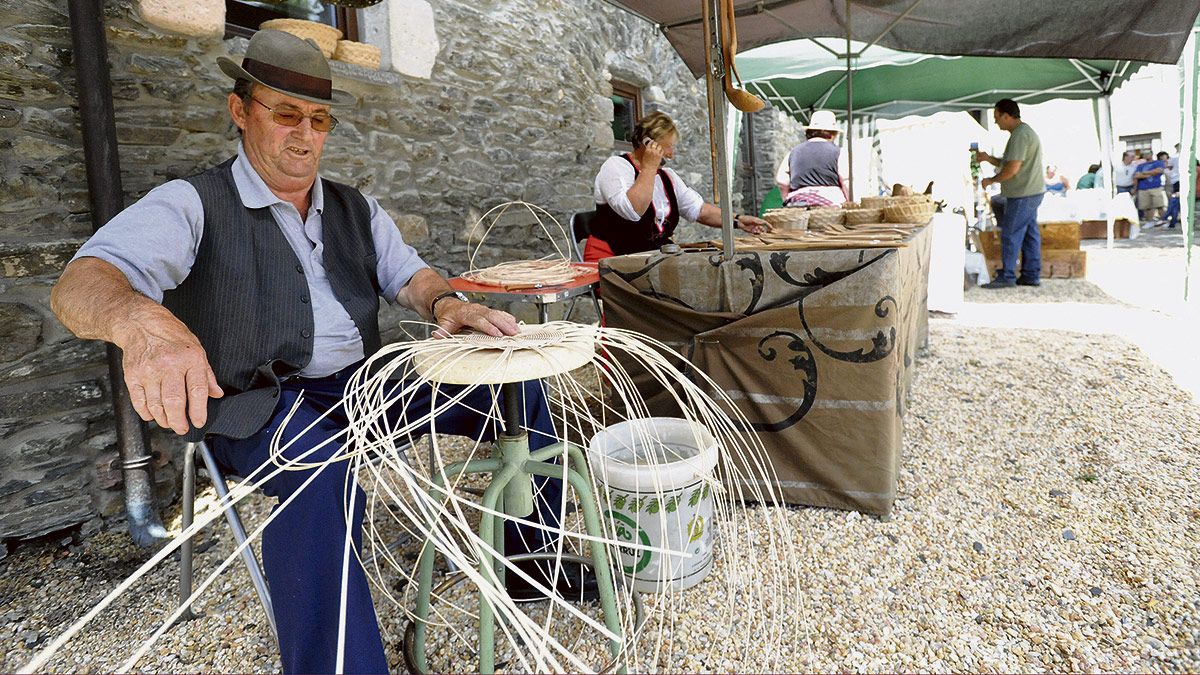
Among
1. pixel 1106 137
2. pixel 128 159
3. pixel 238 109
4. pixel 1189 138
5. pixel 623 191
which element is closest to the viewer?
pixel 238 109

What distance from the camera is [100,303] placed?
42.1 inches

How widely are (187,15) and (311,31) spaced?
1.54 ft

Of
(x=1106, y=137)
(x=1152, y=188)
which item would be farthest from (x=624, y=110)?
(x=1152, y=188)

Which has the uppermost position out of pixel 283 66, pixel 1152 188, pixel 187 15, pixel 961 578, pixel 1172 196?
pixel 1152 188

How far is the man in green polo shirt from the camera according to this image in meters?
5.60

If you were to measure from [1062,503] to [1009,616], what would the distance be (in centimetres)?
69

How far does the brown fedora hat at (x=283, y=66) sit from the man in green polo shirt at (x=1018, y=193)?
5785 mm

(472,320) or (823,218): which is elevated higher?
(823,218)

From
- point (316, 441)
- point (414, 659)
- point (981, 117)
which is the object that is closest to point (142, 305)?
point (316, 441)

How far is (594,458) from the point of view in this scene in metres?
1.68

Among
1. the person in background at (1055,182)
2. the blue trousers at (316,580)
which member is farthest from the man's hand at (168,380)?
the person in background at (1055,182)

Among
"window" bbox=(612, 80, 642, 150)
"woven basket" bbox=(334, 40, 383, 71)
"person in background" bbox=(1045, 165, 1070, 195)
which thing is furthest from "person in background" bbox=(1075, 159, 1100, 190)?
"woven basket" bbox=(334, 40, 383, 71)

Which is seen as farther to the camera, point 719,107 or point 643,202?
point 643,202

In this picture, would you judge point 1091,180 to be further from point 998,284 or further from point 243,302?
point 243,302
